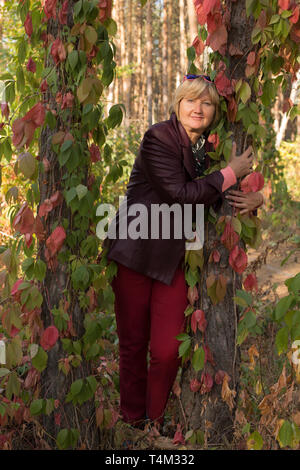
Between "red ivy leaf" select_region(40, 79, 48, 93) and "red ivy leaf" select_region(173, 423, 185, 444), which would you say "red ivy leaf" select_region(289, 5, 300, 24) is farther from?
"red ivy leaf" select_region(173, 423, 185, 444)

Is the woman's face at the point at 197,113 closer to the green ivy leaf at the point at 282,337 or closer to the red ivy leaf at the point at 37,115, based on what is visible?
the red ivy leaf at the point at 37,115

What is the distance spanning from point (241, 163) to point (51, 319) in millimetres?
1212

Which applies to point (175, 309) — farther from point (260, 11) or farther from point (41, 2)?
point (41, 2)

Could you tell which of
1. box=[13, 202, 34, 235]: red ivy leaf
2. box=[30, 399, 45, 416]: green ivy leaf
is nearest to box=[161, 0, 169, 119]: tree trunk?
box=[13, 202, 34, 235]: red ivy leaf

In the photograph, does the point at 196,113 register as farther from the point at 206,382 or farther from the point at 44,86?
the point at 206,382

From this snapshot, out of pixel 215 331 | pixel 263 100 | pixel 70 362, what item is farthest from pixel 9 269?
pixel 263 100

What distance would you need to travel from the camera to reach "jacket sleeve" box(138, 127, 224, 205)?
8.18 feet

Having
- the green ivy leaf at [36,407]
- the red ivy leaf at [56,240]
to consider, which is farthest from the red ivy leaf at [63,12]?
the green ivy leaf at [36,407]

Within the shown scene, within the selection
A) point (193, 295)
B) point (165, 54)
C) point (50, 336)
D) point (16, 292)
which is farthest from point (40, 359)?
point (165, 54)

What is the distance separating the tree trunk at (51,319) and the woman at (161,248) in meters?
0.40

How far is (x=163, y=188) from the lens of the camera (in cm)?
265

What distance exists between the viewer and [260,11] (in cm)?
232

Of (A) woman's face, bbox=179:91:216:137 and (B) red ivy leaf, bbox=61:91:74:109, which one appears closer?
(B) red ivy leaf, bbox=61:91:74:109

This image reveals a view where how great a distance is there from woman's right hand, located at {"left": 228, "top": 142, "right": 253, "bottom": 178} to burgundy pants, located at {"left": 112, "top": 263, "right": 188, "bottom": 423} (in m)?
0.66
